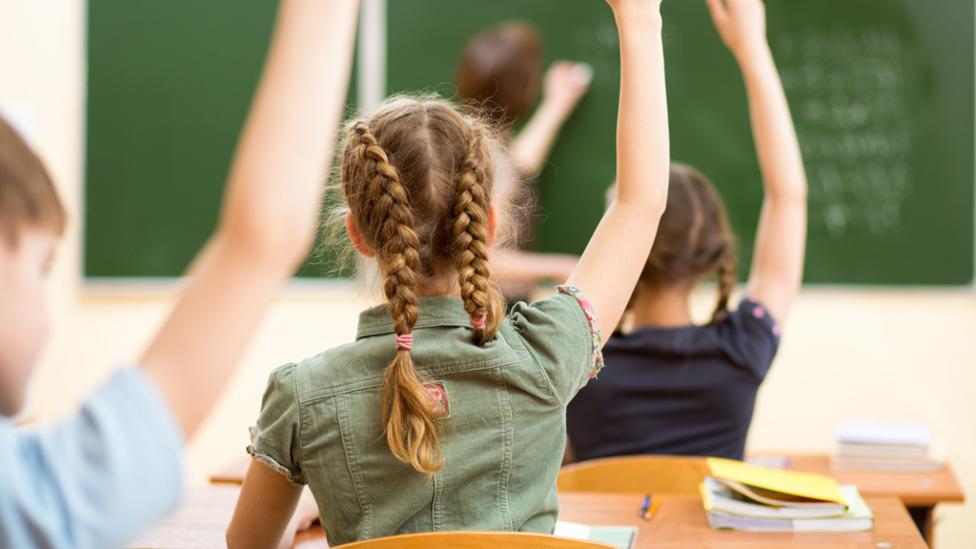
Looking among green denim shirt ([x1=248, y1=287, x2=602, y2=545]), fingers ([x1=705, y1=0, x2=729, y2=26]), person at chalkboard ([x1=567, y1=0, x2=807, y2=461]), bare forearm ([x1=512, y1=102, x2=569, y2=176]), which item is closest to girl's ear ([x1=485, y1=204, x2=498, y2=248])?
green denim shirt ([x1=248, y1=287, x2=602, y2=545])

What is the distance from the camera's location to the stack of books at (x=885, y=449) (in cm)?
226

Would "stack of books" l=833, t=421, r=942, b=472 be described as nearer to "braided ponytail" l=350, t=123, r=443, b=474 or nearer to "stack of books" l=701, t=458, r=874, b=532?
"stack of books" l=701, t=458, r=874, b=532

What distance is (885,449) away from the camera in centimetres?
231

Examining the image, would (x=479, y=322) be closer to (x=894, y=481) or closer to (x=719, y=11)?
(x=719, y=11)

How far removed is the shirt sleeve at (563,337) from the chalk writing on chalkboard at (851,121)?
282cm

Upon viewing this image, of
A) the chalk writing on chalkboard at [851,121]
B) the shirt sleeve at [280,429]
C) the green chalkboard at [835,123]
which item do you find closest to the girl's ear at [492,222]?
the shirt sleeve at [280,429]

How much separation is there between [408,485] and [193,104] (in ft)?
10.3

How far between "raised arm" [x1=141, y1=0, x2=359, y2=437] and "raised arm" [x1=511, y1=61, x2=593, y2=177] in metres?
3.24

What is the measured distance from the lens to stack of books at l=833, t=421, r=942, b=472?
2.26m

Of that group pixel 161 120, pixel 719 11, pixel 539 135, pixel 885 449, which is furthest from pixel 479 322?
pixel 161 120

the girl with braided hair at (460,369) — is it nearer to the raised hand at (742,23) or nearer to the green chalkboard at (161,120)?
the raised hand at (742,23)

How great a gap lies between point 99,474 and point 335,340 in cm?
347

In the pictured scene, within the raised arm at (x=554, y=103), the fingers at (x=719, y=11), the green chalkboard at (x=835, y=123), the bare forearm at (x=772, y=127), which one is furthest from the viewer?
the raised arm at (x=554, y=103)

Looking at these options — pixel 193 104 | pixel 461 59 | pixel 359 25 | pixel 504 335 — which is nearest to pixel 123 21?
pixel 193 104
